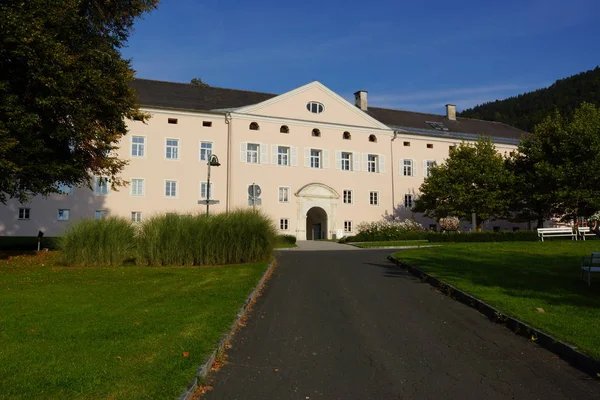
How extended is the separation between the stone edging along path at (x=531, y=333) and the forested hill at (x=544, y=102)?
70.6 metres

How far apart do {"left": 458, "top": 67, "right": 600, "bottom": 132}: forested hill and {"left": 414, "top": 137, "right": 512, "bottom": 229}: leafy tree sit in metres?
38.1

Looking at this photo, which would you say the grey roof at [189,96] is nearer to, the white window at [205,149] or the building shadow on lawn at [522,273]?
the white window at [205,149]

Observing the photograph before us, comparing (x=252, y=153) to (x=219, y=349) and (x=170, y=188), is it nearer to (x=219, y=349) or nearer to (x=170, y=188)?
(x=170, y=188)

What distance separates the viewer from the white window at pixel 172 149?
129ft

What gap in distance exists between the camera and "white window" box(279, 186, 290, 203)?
136 ft

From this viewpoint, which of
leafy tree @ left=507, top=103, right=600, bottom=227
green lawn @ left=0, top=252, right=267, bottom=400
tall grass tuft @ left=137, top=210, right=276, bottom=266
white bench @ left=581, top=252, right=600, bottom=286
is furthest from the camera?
leafy tree @ left=507, top=103, right=600, bottom=227

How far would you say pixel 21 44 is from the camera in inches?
531

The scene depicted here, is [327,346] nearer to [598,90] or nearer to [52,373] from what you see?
[52,373]

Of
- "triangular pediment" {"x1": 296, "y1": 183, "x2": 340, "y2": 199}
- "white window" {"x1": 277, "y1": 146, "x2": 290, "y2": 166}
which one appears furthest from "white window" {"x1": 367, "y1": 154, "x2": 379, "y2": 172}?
"white window" {"x1": 277, "y1": 146, "x2": 290, "y2": 166}

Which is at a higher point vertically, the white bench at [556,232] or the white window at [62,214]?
the white window at [62,214]

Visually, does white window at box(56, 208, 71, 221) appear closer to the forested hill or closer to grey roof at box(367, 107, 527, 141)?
grey roof at box(367, 107, 527, 141)

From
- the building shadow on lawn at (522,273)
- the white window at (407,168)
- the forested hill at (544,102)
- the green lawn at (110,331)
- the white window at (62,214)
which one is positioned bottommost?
the green lawn at (110,331)

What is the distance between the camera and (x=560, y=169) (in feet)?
117

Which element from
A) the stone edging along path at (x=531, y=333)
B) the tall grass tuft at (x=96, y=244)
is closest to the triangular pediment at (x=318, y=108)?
the tall grass tuft at (x=96, y=244)
